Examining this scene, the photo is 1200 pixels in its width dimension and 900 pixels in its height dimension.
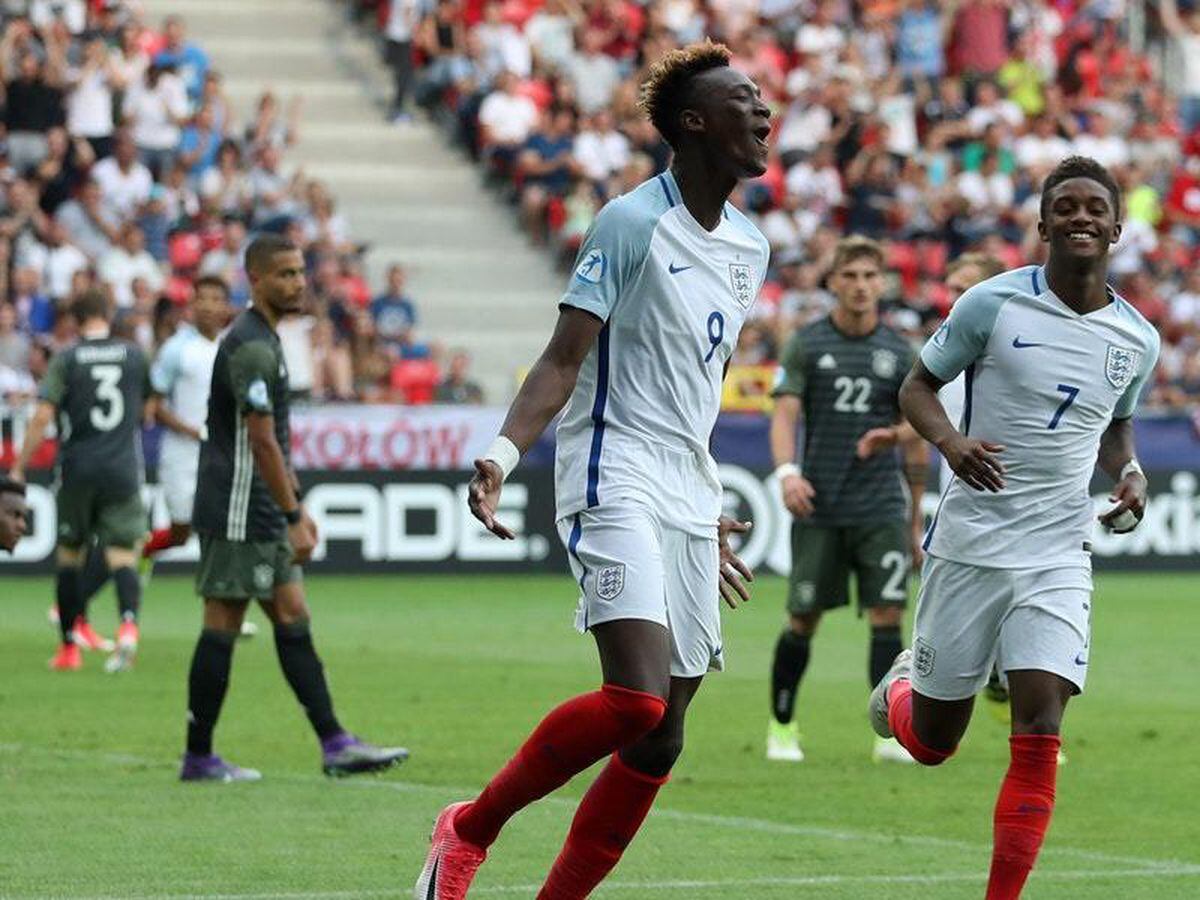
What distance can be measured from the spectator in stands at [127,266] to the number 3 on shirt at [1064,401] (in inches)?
740

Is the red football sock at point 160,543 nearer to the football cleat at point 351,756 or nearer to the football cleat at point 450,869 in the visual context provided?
the football cleat at point 351,756

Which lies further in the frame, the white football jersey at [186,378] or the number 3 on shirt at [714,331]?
the white football jersey at [186,378]

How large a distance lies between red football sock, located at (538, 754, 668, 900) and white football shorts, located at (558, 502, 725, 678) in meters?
0.34

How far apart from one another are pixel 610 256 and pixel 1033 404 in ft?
5.22

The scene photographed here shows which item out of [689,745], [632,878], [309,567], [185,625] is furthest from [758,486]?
[632,878]

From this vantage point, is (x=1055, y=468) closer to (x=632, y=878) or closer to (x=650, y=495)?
(x=650, y=495)

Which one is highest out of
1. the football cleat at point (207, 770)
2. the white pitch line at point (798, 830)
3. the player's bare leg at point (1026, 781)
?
the player's bare leg at point (1026, 781)

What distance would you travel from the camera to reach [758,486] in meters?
24.5

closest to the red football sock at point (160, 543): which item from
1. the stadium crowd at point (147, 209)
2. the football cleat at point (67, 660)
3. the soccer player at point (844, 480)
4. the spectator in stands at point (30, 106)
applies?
the football cleat at point (67, 660)

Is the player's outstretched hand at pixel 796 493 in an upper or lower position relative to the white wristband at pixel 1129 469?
lower

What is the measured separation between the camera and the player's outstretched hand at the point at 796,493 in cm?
1237

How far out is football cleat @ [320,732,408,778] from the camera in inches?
452

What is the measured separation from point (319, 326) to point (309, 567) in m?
3.03

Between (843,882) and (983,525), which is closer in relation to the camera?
(983,525)
